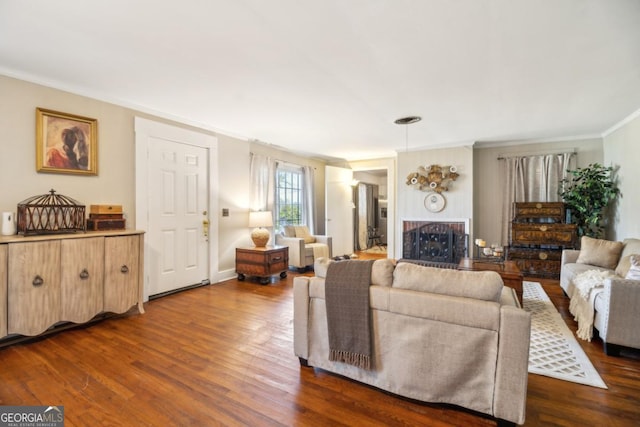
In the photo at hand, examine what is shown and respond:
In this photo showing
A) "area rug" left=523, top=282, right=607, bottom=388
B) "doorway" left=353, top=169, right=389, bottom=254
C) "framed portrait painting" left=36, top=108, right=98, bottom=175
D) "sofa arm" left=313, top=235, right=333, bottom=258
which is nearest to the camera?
"area rug" left=523, top=282, right=607, bottom=388

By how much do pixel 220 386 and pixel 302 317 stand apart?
67 centimetres

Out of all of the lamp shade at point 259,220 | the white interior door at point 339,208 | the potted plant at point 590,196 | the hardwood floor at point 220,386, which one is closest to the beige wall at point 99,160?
the lamp shade at point 259,220

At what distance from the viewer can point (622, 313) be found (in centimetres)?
224

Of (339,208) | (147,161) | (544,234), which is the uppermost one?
(147,161)

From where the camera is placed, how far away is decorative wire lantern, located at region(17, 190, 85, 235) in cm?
265

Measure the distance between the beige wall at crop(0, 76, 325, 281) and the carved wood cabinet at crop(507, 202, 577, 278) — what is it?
475 centimetres

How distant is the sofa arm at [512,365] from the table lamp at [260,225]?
3693mm

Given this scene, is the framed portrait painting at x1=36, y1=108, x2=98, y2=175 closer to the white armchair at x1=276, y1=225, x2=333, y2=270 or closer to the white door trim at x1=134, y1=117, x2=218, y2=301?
the white door trim at x1=134, y1=117, x2=218, y2=301

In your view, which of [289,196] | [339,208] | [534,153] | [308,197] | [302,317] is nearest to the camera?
[302,317]

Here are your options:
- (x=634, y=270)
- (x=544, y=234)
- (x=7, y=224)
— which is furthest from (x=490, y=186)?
Result: (x=7, y=224)

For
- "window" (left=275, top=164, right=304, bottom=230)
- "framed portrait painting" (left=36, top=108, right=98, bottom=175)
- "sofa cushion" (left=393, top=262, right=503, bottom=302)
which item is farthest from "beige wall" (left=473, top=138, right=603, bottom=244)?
"framed portrait painting" (left=36, top=108, right=98, bottom=175)

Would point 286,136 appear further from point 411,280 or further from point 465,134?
point 411,280

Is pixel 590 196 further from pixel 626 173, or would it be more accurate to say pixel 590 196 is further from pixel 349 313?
pixel 349 313

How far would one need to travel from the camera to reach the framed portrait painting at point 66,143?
281 centimetres
